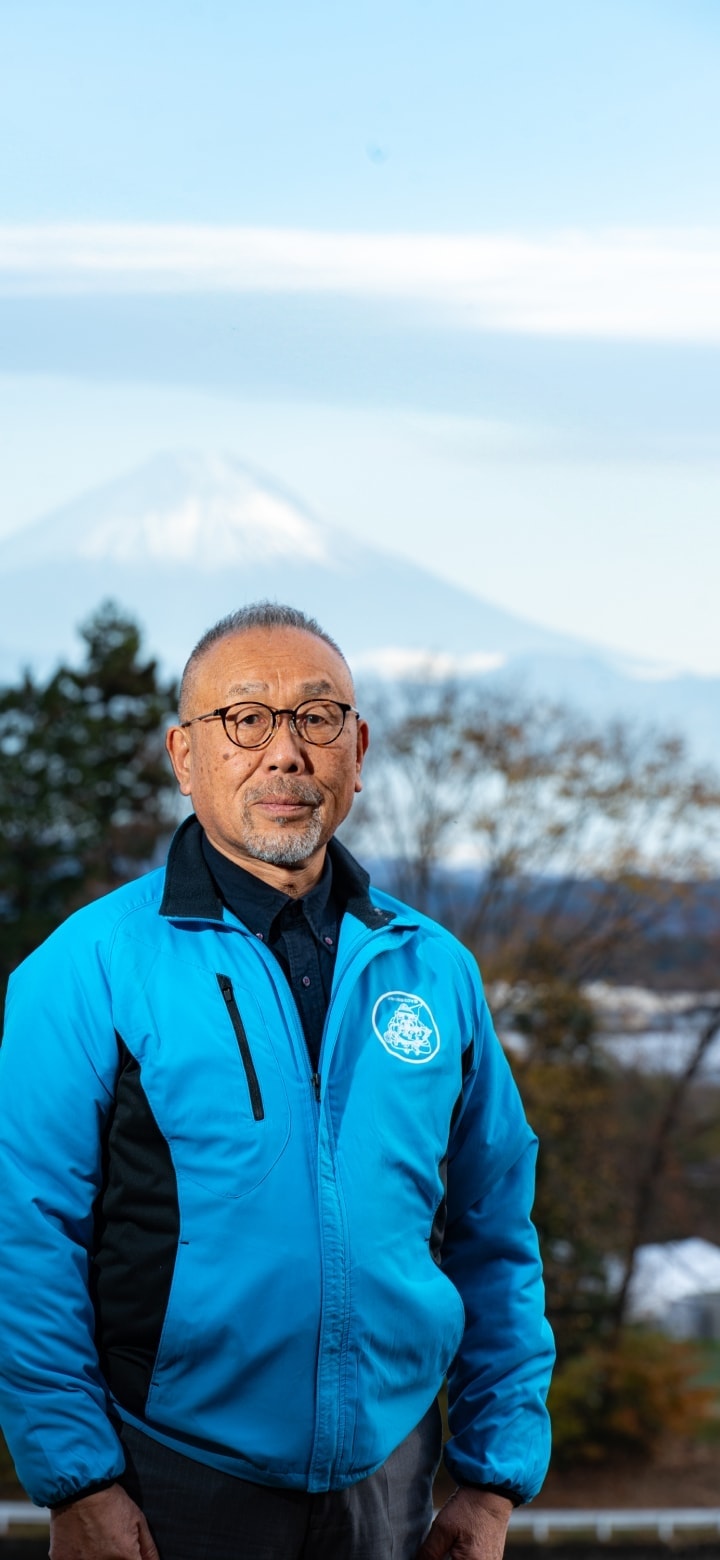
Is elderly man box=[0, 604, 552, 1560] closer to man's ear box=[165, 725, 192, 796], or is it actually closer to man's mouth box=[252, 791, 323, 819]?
man's mouth box=[252, 791, 323, 819]

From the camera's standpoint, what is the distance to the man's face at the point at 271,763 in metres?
2.07

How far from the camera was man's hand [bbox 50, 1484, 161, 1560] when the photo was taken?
183cm

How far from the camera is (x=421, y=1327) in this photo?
1.95m

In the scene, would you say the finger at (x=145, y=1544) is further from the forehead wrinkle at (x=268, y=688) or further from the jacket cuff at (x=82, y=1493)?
the forehead wrinkle at (x=268, y=688)

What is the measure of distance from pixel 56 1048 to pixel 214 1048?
0.57 feet

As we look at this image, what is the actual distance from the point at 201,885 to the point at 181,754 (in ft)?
0.82

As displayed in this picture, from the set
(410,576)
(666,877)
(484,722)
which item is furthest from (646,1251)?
(410,576)

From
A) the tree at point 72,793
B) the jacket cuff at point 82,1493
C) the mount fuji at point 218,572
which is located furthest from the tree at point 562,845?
the mount fuji at point 218,572

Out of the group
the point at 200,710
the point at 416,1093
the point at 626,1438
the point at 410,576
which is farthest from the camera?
the point at 410,576

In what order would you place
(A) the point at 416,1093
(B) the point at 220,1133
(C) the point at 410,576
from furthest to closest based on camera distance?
(C) the point at 410,576 < (A) the point at 416,1093 < (B) the point at 220,1133

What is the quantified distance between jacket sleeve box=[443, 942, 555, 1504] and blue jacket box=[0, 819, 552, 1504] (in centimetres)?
18

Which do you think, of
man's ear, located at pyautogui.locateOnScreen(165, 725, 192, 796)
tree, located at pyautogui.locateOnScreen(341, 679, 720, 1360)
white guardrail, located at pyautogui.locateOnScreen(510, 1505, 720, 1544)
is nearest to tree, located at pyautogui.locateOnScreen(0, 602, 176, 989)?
tree, located at pyautogui.locateOnScreen(341, 679, 720, 1360)

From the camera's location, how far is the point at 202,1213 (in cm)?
184

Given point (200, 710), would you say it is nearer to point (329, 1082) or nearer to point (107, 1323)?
point (329, 1082)
